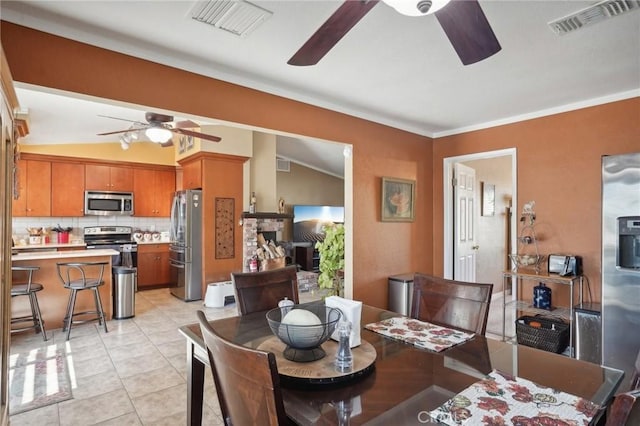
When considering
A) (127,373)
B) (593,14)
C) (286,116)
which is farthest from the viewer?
(286,116)

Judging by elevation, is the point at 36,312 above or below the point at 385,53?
below

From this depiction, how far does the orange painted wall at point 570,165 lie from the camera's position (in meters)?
3.15

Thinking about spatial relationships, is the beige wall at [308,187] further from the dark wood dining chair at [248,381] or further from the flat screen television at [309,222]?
the dark wood dining chair at [248,381]

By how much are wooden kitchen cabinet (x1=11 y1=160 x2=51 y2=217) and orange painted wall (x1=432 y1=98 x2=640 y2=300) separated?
669cm

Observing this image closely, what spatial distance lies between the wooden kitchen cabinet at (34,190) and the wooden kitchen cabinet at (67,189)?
78 millimetres

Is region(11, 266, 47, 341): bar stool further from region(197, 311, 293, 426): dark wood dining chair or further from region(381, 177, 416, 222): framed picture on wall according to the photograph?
region(381, 177, 416, 222): framed picture on wall

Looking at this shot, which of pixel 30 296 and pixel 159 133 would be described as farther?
pixel 159 133

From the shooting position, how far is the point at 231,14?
1.90 metres

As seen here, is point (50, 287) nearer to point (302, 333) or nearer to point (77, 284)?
point (77, 284)

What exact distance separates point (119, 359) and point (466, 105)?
13.6 ft

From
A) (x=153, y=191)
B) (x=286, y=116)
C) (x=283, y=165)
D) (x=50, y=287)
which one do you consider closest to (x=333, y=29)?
(x=286, y=116)

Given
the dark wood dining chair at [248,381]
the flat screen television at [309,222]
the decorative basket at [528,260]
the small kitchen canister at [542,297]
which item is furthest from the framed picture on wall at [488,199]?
the dark wood dining chair at [248,381]

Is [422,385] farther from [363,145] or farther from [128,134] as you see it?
[128,134]

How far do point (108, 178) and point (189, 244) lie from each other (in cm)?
219
